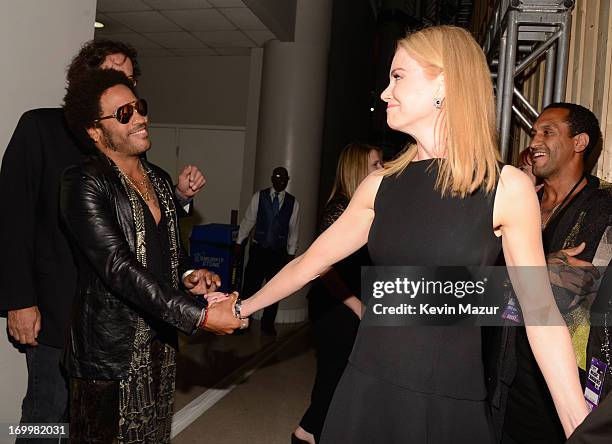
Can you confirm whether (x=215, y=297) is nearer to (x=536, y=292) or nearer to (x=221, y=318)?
(x=221, y=318)

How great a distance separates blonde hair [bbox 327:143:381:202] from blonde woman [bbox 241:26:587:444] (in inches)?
64.4

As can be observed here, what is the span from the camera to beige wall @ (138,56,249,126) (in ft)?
26.7

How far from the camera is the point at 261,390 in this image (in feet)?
14.3

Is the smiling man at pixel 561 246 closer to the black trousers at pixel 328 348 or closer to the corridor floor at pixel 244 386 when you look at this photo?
the black trousers at pixel 328 348

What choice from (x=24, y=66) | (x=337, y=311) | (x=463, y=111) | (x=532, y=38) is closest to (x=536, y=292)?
(x=463, y=111)

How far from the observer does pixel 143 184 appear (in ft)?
6.70

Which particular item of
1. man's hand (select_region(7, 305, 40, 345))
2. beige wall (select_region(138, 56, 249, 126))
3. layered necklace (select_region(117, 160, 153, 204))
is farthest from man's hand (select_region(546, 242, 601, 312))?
beige wall (select_region(138, 56, 249, 126))

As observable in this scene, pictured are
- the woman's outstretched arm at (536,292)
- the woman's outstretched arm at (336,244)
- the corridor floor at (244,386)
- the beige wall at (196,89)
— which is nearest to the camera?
the woman's outstretched arm at (536,292)

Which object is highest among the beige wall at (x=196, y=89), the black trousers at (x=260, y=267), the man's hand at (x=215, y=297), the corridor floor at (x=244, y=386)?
the beige wall at (x=196, y=89)

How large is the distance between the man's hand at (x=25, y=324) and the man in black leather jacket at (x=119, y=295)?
382mm

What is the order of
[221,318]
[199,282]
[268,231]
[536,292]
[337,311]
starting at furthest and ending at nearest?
[268,231] < [337,311] < [199,282] < [221,318] < [536,292]

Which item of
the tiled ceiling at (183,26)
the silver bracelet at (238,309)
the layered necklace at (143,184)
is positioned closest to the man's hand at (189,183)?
the layered necklace at (143,184)

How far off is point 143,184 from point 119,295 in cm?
49

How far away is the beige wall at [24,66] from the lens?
230cm
